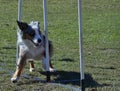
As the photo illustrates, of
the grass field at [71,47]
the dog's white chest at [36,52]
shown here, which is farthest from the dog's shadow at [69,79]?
the dog's white chest at [36,52]

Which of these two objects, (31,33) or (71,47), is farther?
(71,47)

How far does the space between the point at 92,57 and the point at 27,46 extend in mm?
2465

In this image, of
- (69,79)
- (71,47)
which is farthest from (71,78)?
(71,47)

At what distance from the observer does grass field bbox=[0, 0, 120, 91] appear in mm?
7789

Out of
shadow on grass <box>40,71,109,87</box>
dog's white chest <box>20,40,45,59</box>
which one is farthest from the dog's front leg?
shadow on grass <box>40,71,109,87</box>

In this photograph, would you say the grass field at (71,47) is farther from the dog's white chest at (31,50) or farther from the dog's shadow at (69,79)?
the dog's white chest at (31,50)

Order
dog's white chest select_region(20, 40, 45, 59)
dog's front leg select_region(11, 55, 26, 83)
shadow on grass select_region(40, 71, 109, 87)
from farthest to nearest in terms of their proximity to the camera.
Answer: dog's white chest select_region(20, 40, 45, 59) → dog's front leg select_region(11, 55, 26, 83) → shadow on grass select_region(40, 71, 109, 87)

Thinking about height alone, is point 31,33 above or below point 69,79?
above

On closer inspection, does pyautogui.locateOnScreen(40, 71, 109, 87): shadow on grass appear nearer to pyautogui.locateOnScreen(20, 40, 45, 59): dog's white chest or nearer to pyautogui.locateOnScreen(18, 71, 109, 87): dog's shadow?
pyautogui.locateOnScreen(18, 71, 109, 87): dog's shadow

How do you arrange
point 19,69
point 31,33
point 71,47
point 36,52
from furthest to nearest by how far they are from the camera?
point 71,47 → point 36,52 → point 19,69 → point 31,33

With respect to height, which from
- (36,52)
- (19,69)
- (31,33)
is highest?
(31,33)

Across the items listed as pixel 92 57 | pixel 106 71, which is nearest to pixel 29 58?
pixel 106 71

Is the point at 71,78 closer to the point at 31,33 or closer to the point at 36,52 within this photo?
the point at 36,52

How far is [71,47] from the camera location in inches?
451
